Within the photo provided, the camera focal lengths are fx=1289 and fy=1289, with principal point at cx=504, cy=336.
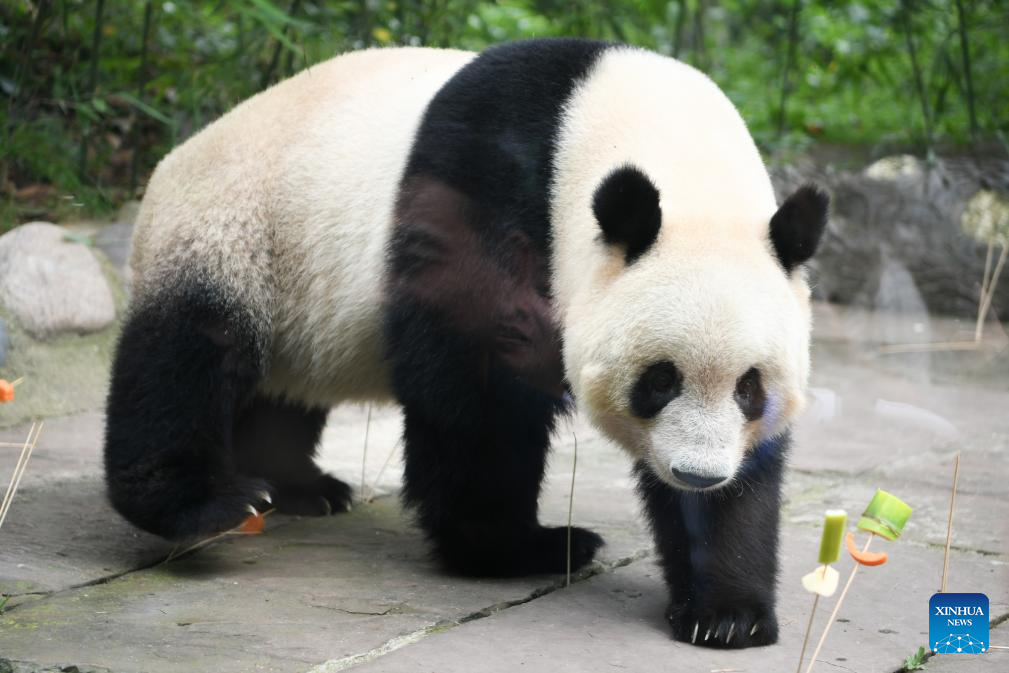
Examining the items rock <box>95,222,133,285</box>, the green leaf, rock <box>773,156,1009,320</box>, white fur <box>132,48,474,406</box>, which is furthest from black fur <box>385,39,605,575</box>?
rock <box>773,156,1009,320</box>

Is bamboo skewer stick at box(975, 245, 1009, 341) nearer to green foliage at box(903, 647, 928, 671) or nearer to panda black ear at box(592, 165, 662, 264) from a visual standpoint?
green foliage at box(903, 647, 928, 671)

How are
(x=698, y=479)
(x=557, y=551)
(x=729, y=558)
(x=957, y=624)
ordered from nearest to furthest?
(x=957, y=624) < (x=698, y=479) < (x=729, y=558) < (x=557, y=551)

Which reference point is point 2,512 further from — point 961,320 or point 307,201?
point 961,320

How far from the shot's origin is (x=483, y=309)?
3123mm

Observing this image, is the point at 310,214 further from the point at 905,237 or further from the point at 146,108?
the point at 905,237

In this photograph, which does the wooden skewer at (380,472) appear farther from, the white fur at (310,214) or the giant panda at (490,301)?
the white fur at (310,214)

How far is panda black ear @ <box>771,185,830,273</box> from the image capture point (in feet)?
9.11

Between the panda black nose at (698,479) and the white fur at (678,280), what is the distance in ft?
0.04

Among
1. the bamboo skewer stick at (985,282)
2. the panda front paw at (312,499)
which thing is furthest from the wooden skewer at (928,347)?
the panda front paw at (312,499)

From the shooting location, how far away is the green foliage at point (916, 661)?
8.66 feet

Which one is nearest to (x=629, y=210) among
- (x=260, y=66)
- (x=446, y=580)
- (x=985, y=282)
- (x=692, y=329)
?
(x=692, y=329)

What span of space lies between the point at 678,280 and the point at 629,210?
184 mm

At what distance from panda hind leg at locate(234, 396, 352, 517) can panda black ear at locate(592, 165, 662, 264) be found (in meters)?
1.55

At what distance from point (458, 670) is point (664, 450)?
62cm
